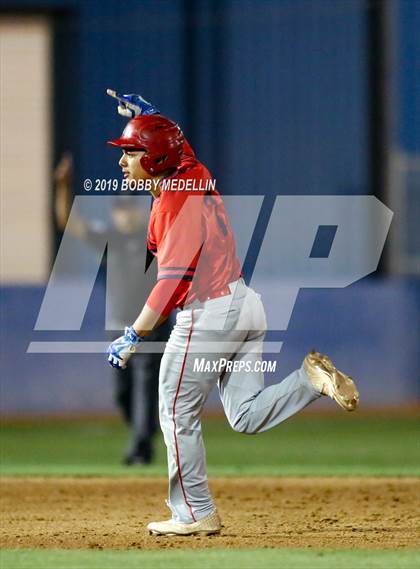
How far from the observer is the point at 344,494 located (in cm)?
949

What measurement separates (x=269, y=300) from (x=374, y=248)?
2.58 metres

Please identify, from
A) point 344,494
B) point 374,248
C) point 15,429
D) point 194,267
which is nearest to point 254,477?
point 344,494

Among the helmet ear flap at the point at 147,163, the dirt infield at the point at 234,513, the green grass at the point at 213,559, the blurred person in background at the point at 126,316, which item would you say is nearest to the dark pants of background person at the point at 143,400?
the blurred person in background at the point at 126,316

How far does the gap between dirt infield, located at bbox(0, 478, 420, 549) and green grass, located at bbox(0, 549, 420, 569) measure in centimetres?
21

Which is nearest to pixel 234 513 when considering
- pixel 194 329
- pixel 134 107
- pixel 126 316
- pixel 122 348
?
pixel 194 329

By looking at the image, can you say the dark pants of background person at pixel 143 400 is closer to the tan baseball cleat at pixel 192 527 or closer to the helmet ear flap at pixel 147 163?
the tan baseball cleat at pixel 192 527

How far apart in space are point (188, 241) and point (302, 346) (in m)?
9.88

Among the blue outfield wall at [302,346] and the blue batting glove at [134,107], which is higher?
the blue batting glove at [134,107]

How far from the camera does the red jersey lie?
6801 millimetres

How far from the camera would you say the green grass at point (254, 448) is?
11.2 m

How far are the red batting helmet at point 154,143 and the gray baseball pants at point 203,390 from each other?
0.77 m

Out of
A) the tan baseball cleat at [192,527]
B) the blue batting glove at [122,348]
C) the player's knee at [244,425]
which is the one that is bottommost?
the tan baseball cleat at [192,527]

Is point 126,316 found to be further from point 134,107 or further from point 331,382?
point 331,382

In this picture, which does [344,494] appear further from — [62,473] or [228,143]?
[228,143]
